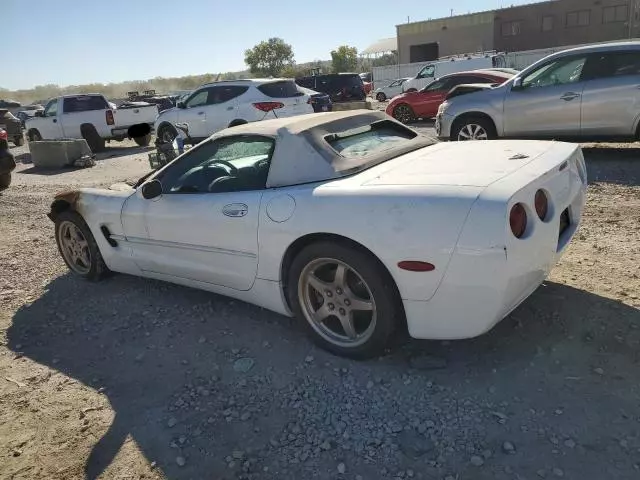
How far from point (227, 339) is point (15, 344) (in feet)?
5.38

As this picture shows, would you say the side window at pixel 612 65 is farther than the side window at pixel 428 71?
No

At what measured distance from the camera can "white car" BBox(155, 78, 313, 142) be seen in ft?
40.5

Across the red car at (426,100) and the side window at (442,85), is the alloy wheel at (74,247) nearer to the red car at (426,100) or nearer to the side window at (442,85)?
the red car at (426,100)

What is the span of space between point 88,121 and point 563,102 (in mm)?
13149

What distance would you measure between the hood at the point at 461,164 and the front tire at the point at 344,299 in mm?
484

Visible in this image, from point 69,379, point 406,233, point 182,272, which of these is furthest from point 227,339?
point 406,233

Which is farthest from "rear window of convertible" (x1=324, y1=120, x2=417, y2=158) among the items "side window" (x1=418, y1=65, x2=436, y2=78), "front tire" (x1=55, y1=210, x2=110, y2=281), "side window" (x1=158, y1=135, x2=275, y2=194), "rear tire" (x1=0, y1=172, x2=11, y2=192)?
"side window" (x1=418, y1=65, x2=436, y2=78)

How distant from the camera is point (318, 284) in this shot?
10.2 ft

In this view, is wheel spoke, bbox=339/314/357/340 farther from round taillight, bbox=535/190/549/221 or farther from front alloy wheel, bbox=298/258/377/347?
round taillight, bbox=535/190/549/221

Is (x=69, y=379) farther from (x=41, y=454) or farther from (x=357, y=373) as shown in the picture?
(x=357, y=373)

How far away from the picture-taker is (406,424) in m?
2.55

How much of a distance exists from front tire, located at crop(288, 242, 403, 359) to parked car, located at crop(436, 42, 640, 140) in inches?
253

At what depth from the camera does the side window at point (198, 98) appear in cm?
1316

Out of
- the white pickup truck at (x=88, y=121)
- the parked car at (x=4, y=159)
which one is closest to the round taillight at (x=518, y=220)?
the parked car at (x=4, y=159)
